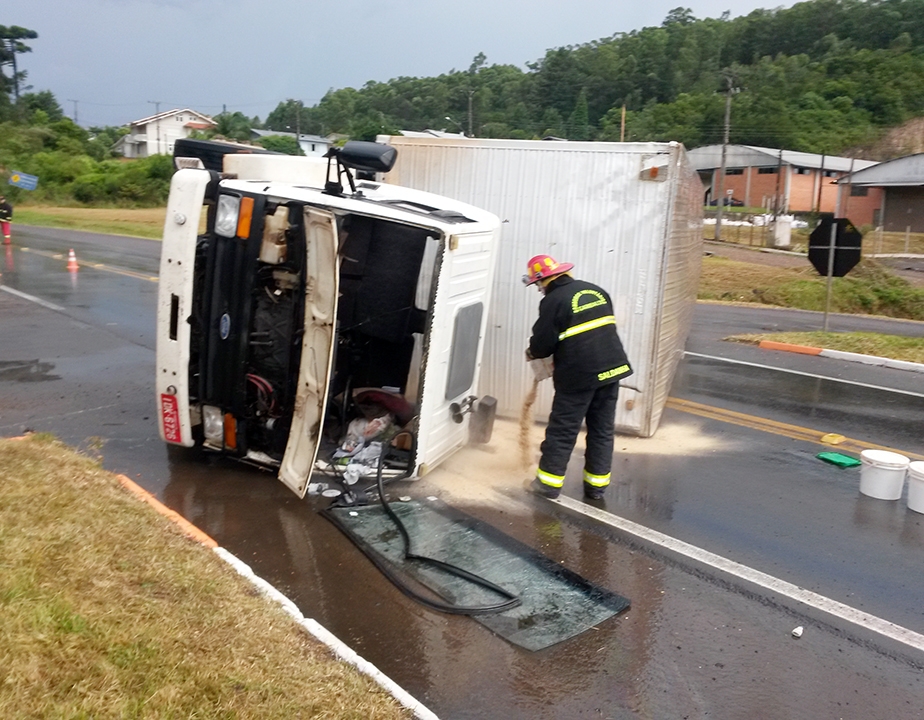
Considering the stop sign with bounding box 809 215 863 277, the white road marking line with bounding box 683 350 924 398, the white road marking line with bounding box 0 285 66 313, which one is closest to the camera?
the white road marking line with bounding box 683 350 924 398

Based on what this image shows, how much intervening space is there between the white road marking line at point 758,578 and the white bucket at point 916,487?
6.07ft

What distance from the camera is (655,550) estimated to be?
204 inches

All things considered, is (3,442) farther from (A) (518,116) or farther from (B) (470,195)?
(A) (518,116)

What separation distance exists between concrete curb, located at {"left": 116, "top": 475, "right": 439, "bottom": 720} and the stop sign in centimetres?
1141

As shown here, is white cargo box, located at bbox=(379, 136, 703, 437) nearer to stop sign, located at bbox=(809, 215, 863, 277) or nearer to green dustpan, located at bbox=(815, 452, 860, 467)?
green dustpan, located at bbox=(815, 452, 860, 467)

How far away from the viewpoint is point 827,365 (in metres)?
12.0

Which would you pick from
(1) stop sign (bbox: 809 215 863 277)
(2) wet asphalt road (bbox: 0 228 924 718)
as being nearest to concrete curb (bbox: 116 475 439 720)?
(2) wet asphalt road (bbox: 0 228 924 718)

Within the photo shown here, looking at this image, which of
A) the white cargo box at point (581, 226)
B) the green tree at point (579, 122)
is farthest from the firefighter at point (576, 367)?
the green tree at point (579, 122)

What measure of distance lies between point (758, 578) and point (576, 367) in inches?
72.9

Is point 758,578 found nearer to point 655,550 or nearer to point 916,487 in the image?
point 655,550

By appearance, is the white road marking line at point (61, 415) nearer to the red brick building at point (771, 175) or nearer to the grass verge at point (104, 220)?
the grass verge at point (104, 220)

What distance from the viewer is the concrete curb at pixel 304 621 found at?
132 inches

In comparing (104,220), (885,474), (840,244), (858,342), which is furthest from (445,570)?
(104,220)

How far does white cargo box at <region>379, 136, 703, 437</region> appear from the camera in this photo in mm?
7074
